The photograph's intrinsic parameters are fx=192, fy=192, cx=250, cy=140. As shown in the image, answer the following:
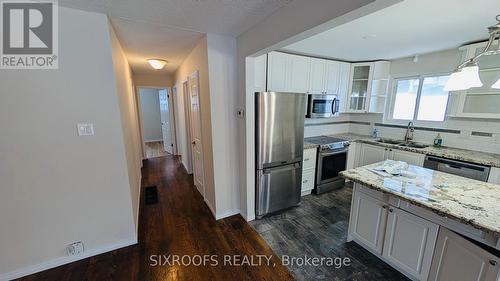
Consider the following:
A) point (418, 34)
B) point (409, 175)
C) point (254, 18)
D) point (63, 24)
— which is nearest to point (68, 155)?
point (63, 24)

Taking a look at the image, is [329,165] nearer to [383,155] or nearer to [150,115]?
[383,155]

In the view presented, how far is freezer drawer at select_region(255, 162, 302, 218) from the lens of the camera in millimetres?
2627

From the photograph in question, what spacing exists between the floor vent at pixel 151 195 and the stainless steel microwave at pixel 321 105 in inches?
118

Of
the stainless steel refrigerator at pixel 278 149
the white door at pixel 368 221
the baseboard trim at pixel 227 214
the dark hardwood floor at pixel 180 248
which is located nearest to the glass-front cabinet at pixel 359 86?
the stainless steel refrigerator at pixel 278 149

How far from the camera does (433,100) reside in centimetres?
327

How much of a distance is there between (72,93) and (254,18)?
71.8 inches

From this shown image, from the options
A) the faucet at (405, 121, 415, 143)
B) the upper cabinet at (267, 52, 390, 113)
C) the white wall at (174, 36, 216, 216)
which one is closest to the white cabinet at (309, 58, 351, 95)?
the upper cabinet at (267, 52, 390, 113)

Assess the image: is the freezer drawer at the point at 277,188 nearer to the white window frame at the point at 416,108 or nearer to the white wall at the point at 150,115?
the white window frame at the point at 416,108

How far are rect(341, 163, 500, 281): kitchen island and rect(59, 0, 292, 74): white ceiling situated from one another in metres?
1.83

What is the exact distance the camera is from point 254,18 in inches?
73.7

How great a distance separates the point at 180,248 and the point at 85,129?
1570 millimetres

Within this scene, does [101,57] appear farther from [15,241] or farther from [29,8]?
[15,241]

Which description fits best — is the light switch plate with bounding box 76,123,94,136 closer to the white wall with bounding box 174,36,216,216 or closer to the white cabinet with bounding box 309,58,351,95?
the white wall with bounding box 174,36,216,216

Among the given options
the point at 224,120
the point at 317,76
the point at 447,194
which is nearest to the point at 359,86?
the point at 317,76
